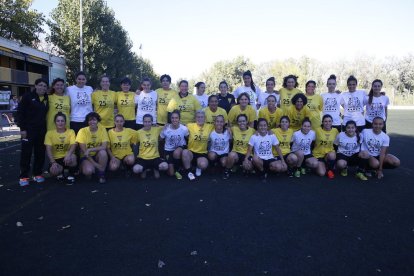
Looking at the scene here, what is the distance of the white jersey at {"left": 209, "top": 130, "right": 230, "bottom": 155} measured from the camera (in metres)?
6.54

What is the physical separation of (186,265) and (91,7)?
34.4m

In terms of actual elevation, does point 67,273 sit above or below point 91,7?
below

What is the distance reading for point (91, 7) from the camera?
31891 millimetres

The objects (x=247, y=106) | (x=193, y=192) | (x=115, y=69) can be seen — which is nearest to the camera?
(x=193, y=192)

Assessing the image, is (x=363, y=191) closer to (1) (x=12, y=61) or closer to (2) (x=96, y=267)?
(2) (x=96, y=267)

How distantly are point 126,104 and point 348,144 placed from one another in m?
4.83

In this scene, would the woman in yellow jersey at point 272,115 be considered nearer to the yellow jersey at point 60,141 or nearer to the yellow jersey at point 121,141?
the yellow jersey at point 121,141

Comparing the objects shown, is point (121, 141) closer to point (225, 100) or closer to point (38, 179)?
point (38, 179)

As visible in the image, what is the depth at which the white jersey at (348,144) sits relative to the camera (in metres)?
6.56

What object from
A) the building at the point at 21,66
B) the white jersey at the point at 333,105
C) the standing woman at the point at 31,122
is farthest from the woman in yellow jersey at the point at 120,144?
the building at the point at 21,66

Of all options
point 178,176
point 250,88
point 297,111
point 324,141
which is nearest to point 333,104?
point 297,111

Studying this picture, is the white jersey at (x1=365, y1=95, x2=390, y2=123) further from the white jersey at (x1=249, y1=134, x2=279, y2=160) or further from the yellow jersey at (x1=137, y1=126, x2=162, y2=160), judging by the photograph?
the yellow jersey at (x1=137, y1=126, x2=162, y2=160)

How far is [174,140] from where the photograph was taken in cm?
657

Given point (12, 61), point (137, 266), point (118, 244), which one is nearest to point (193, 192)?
point (118, 244)
